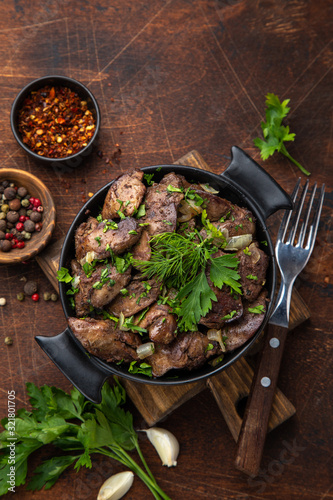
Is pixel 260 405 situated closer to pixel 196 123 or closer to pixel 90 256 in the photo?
pixel 90 256

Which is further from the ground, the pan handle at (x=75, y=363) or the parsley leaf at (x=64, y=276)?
the parsley leaf at (x=64, y=276)

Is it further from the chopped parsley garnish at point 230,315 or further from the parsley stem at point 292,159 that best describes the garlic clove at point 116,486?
the parsley stem at point 292,159

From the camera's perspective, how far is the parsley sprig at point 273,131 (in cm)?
384

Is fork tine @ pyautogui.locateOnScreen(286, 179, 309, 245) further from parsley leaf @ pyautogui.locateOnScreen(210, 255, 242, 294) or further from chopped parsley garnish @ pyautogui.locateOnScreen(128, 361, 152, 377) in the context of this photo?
chopped parsley garnish @ pyautogui.locateOnScreen(128, 361, 152, 377)

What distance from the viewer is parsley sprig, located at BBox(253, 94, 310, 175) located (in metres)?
3.84

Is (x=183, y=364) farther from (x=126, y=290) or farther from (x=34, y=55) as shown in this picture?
(x=34, y=55)

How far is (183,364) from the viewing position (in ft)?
9.39

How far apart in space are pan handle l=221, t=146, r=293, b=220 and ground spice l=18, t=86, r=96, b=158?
1.38m

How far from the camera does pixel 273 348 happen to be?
3543 mm

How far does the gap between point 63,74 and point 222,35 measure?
1.48m

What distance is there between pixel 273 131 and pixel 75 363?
2.49 m

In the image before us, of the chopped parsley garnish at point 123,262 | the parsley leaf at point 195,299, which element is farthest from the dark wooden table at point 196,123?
the parsley leaf at point 195,299

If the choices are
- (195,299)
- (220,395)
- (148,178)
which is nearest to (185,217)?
(148,178)

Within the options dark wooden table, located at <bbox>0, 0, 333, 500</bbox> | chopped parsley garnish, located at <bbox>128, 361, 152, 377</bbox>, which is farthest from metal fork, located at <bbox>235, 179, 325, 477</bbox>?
chopped parsley garnish, located at <bbox>128, 361, 152, 377</bbox>
